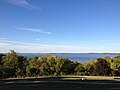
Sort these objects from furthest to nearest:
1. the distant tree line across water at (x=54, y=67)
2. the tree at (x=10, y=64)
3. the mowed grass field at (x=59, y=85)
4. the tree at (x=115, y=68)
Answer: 1. the tree at (x=115, y=68)
2. the distant tree line across water at (x=54, y=67)
3. the tree at (x=10, y=64)
4. the mowed grass field at (x=59, y=85)

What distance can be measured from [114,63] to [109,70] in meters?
2.06

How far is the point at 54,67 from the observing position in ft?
191

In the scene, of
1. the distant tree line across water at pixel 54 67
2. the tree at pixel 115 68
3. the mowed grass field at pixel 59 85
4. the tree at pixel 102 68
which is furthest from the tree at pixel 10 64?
the mowed grass field at pixel 59 85

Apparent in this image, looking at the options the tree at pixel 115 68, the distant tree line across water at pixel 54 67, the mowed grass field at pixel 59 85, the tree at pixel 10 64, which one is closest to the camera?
the mowed grass field at pixel 59 85

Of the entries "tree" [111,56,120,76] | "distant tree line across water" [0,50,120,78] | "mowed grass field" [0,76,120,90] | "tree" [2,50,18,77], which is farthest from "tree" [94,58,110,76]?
"mowed grass field" [0,76,120,90]

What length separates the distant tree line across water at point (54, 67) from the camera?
54222mm

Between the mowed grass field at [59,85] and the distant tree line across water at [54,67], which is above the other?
the distant tree line across water at [54,67]

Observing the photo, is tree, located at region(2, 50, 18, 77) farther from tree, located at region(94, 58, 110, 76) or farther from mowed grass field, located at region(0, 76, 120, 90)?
mowed grass field, located at region(0, 76, 120, 90)

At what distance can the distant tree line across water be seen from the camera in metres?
54.2

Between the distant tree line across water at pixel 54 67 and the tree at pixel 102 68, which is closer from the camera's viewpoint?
the tree at pixel 102 68

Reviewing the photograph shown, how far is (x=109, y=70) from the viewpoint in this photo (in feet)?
181

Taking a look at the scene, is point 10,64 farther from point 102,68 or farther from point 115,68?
point 115,68

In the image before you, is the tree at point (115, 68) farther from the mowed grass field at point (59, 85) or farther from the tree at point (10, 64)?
the mowed grass field at point (59, 85)

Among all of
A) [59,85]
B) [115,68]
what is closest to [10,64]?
[115,68]
